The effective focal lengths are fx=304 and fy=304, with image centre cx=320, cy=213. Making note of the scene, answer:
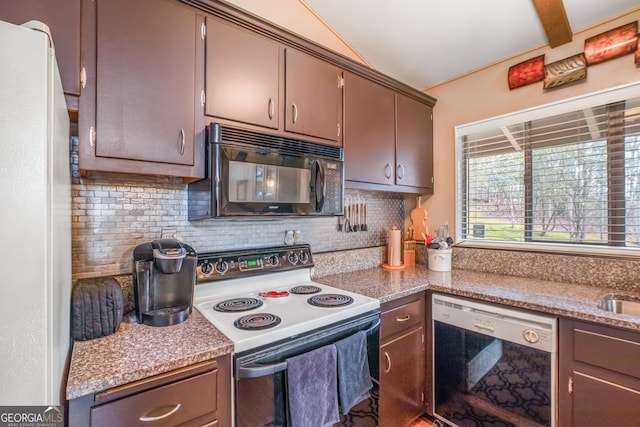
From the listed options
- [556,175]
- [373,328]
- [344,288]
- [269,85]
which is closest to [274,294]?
[344,288]

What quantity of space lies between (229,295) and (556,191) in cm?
208

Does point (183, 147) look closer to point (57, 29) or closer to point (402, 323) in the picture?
point (57, 29)

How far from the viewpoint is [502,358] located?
1.57 meters

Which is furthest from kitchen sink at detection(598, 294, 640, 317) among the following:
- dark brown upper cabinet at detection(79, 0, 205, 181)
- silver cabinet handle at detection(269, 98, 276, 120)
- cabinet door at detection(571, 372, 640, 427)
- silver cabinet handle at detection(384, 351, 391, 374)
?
dark brown upper cabinet at detection(79, 0, 205, 181)

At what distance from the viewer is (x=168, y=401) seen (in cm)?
92

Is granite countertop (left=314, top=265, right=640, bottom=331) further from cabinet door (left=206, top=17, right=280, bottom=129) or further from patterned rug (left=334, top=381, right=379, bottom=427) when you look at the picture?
cabinet door (left=206, top=17, right=280, bottom=129)

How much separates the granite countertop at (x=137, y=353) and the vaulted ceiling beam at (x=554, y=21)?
228 centimetres

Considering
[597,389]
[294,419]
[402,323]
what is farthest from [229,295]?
[597,389]

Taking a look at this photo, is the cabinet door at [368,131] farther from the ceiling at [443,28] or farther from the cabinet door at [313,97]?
the ceiling at [443,28]

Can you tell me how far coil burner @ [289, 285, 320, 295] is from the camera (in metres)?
1.67

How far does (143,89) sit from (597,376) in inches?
87.5

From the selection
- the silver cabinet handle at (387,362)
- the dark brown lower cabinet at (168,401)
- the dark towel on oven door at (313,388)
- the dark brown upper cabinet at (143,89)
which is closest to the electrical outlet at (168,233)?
the dark brown upper cabinet at (143,89)

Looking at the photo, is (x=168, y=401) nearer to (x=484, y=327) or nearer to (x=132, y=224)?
(x=132, y=224)

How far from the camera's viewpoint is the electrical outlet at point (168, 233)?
4.92 feet
